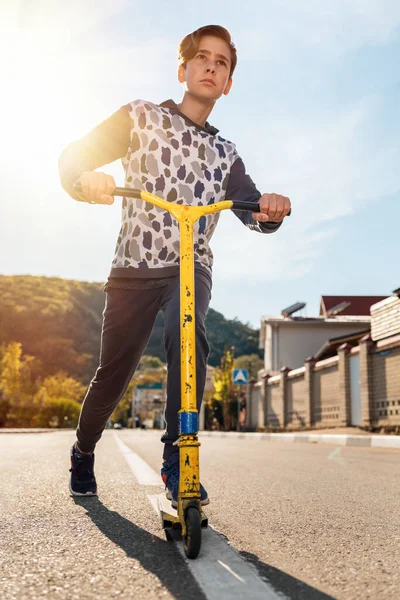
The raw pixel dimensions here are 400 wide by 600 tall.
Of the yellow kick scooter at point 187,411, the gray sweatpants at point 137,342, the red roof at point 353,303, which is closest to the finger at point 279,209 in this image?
the yellow kick scooter at point 187,411

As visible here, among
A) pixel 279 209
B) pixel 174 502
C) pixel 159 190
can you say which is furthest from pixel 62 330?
pixel 174 502

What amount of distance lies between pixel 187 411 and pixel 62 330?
17054cm

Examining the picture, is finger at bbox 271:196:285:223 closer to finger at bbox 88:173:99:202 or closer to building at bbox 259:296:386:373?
finger at bbox 88:173:99:202

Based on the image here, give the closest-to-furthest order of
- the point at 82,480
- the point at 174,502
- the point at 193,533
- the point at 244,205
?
the point at 193,533 → the point at 174,502 → the point at 244,205 → the point at 82,480

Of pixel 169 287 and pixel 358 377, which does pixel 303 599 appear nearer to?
pixel 169 287

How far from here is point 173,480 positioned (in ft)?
7.79

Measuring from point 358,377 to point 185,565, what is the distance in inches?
796

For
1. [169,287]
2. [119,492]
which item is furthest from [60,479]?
[169,287]

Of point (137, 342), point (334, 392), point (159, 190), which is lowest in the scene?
point (137, 342)

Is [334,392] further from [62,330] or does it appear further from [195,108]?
[62,330]

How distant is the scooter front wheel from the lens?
1.83m

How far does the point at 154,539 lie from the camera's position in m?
2.23

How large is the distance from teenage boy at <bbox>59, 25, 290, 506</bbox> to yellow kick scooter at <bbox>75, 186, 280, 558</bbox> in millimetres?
434

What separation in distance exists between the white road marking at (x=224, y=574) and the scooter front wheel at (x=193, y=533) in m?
0.03
